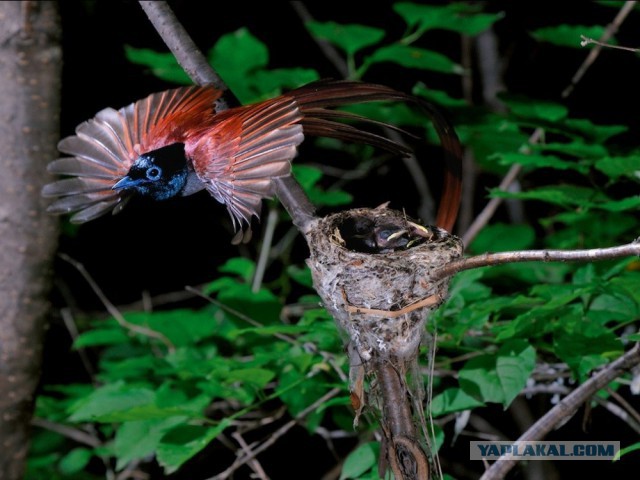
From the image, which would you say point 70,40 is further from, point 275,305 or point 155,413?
point 155,413

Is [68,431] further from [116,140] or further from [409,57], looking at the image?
[116,140]

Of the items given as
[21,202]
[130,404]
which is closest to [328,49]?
[21,202]

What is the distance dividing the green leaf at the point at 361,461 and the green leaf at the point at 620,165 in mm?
838

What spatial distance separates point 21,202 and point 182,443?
852 millimetres

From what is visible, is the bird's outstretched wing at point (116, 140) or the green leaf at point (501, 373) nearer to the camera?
the bird's outstretched wing at point (116, 140)

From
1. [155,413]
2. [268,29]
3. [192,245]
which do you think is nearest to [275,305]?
[155,413]

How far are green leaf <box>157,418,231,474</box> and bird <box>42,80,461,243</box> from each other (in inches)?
25.4

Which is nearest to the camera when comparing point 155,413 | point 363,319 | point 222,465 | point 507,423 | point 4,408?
point 363,319

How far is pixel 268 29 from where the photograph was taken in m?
4.43

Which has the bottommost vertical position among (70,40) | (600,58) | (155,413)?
(155,413)

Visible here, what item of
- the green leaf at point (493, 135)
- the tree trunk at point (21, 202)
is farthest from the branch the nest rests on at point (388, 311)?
the tree trunk at point (21, 202)

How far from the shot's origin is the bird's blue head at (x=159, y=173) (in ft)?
3.89

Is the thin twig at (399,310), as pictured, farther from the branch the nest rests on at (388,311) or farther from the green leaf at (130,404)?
the green leaf at (130,404)

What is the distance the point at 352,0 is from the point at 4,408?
10.0ft
